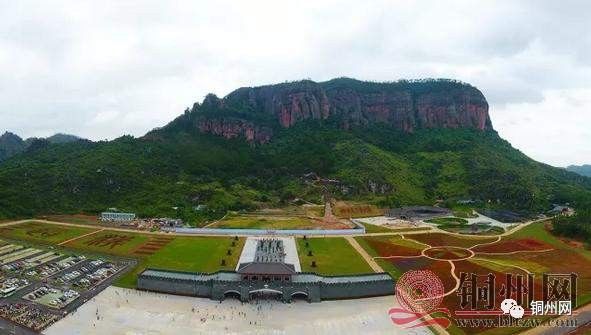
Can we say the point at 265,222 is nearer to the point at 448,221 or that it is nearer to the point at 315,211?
the point at 315,211

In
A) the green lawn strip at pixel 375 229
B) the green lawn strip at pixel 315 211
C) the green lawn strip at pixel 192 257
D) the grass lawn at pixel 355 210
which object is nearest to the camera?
the green lawn strip at pixel 192 257

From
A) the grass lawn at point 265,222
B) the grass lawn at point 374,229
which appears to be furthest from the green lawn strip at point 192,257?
the grass lawn at point 374,229

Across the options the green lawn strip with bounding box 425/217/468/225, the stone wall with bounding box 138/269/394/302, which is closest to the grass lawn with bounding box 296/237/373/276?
the stone wall with bounding box 138/269/394/302

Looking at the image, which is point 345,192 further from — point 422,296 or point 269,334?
point 269,334

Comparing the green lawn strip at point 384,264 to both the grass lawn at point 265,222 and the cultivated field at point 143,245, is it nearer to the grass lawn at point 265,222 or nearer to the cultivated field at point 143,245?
the grass lawn at point 265,222

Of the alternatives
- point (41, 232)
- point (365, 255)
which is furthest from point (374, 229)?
point (41, 232)

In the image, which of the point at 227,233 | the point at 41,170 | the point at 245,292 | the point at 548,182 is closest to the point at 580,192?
the point at 548,182

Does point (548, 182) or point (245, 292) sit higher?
point (548, 182)
